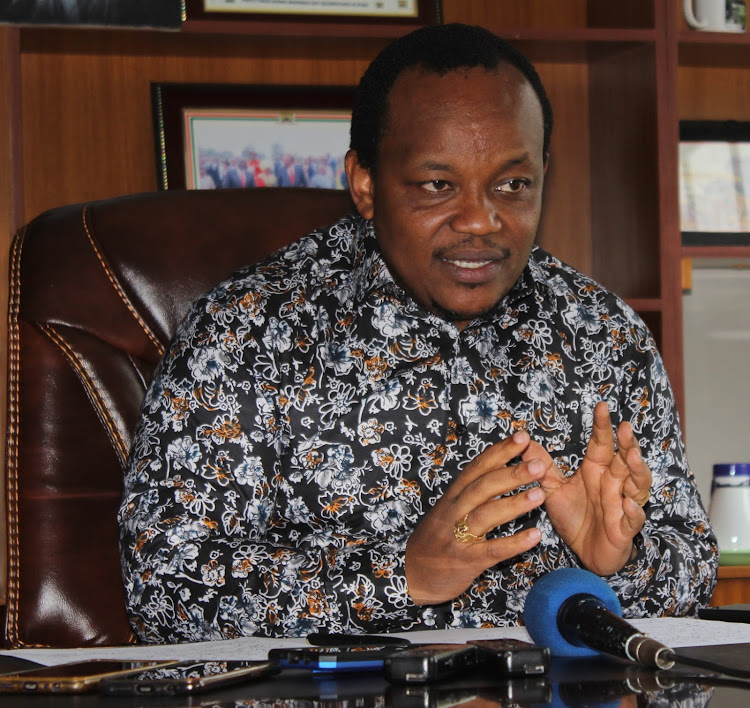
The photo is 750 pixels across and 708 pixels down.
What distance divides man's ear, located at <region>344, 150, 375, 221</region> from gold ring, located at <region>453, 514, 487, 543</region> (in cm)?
62

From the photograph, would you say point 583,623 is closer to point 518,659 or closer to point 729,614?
point 518,659

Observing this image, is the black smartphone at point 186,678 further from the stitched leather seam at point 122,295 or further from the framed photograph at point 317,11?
the framed photograph at point 317,11

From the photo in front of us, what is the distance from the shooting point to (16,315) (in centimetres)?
161

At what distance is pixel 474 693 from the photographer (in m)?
0.78

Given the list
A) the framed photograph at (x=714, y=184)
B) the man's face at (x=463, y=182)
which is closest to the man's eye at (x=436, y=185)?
the man's face at (x=463, y=182)

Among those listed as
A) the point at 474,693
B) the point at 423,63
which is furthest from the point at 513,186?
the point at 474,693

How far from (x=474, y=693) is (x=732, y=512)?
1.59m

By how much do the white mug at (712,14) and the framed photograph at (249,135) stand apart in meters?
0.78

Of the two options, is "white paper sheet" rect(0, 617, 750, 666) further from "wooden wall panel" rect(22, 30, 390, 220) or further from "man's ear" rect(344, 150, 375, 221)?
"wooden wall panel" rect(22, 30, 390, 220)

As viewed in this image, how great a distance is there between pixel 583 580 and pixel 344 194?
1.01m

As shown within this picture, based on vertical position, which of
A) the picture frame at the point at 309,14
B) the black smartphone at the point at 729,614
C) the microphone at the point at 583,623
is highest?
the picture frame at the point at 309,14

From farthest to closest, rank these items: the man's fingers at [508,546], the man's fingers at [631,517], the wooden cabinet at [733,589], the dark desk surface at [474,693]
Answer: the wooden cabinet at [733,589] → the man's fingers at [631,517] → the man's fingers at [508,546] → the dark desk surface at [474,693]

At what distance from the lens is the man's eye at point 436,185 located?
153 centimetres

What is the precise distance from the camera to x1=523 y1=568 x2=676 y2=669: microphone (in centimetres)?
85
